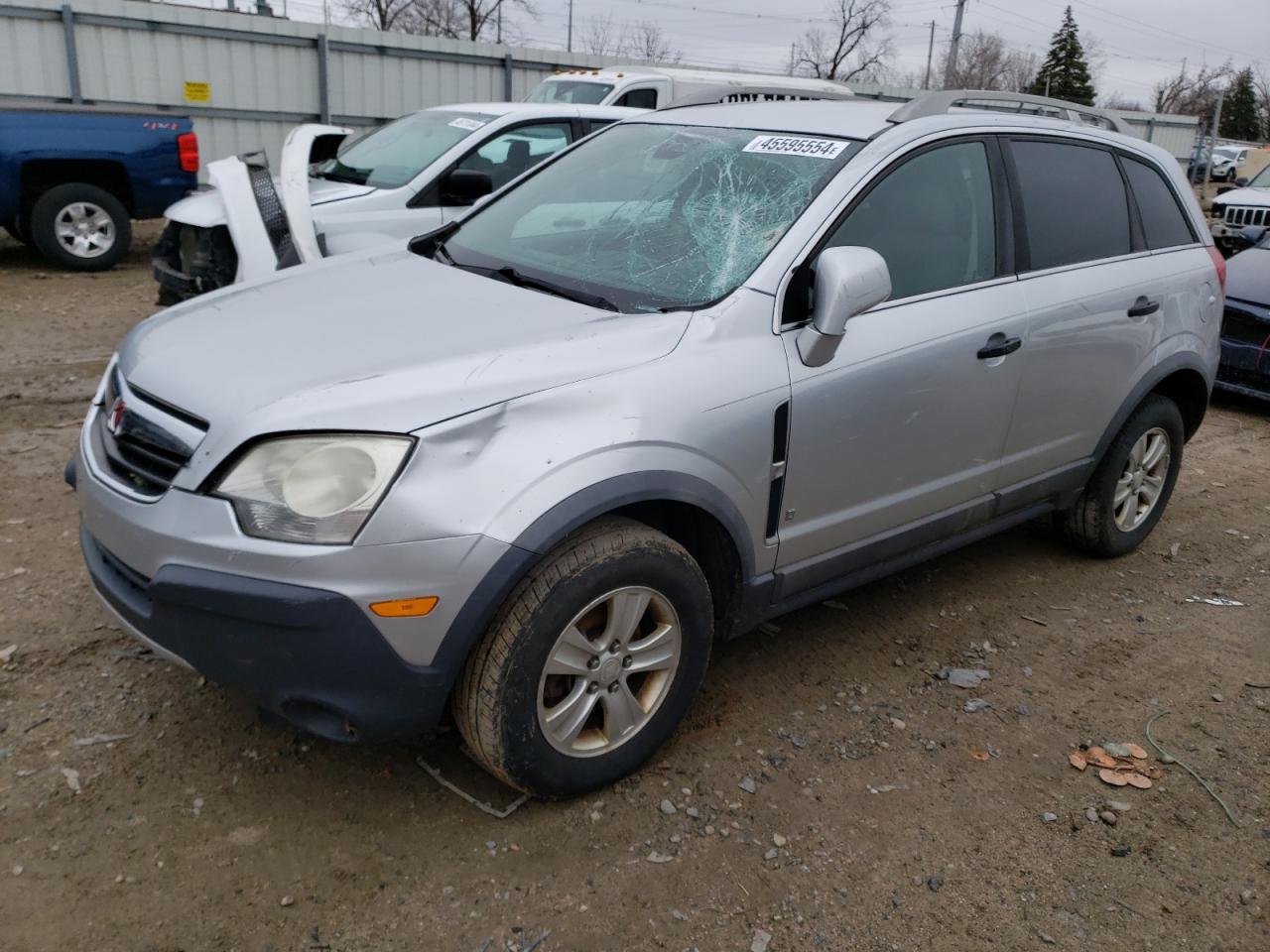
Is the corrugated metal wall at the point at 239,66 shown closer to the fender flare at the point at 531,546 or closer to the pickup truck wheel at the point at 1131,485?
the pickup truck wheel at the point at 1131,485

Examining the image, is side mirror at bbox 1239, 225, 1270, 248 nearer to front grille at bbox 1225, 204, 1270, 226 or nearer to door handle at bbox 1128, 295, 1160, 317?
front grille at bbox 1225, 204, 1270, 226

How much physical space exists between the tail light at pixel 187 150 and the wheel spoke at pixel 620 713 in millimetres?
8621

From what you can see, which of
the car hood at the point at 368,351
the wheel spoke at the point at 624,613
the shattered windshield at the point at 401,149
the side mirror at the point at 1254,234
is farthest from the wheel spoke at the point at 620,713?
the side mirror at the point at 1254,234

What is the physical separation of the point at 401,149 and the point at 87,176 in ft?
12.7

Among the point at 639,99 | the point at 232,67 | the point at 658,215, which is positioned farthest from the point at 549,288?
the point at 232,67

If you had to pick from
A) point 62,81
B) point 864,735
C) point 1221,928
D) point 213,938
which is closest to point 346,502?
point 213,938

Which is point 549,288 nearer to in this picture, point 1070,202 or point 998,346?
point 998,346

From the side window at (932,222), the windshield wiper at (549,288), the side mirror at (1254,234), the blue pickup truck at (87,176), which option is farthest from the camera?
the blue pickup truck at (87,176)

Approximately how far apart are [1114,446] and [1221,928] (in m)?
2.29

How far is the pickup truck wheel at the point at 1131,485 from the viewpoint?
4.51 metres

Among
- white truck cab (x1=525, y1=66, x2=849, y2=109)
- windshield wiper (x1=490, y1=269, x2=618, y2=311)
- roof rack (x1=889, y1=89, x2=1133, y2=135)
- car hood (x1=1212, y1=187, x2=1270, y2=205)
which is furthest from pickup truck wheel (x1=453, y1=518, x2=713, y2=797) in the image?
car hood (x1=1212, y1=187, x2=1270, y2=205)

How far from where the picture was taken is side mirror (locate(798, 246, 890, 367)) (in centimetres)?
291

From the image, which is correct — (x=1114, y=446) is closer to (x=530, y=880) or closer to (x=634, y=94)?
(x=530, y=880)

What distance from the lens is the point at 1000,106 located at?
4305mm
